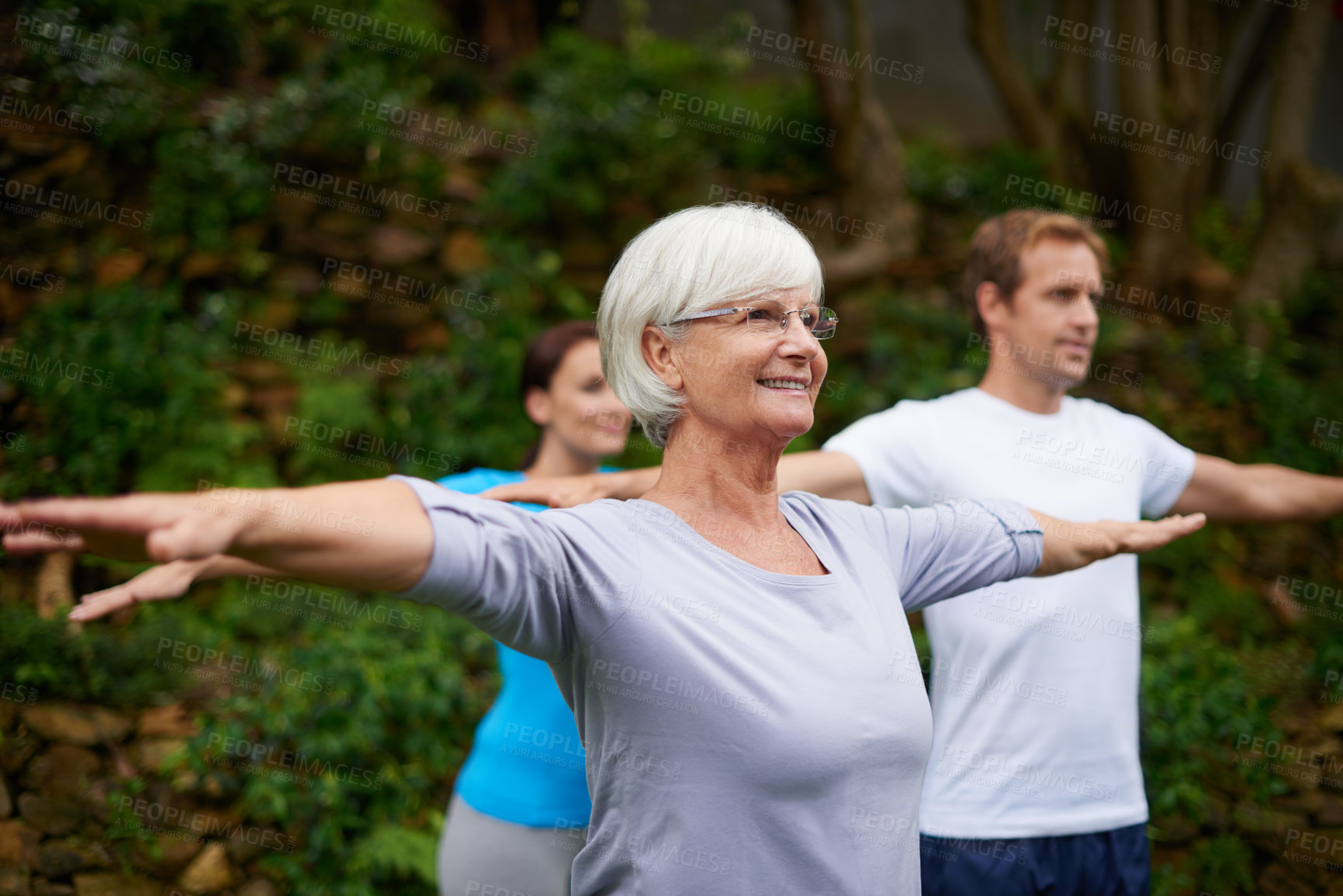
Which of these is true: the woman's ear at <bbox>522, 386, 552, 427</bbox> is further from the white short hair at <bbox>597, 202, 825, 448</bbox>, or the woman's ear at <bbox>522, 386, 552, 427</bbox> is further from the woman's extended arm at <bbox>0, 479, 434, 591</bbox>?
the woman's extended arm at <bbox>0, 479, 434, 591</bbox>

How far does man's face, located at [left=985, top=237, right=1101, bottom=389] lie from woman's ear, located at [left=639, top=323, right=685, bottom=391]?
111 centimetres

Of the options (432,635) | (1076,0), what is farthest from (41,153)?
(1076,0)

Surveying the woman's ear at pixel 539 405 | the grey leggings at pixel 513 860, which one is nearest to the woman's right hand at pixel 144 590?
the grey leggings at pixel 513 860

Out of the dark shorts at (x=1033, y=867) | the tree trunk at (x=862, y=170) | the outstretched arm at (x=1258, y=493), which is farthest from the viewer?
the tree trunk at (x=862, y=170)

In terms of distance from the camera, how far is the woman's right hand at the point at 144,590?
1.16 metres

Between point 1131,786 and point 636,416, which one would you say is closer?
point 636,416

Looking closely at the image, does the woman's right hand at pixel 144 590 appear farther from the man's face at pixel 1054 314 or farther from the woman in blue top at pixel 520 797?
the man's face at pixel 1054 314

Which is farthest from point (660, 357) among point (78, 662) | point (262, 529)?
point (78, 662)

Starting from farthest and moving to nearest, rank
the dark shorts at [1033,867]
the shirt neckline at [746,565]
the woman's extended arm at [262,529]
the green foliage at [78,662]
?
the green foliage at [78,662]
the dark shorts at [1033,867]
the shirt neckline at [746,565]
the woman's extended arm at [262,529]

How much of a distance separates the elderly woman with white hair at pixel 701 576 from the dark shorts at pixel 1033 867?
0.56 metres

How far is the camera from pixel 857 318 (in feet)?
20.2

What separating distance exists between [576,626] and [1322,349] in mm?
6984

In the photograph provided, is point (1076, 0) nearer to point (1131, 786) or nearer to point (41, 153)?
point (1131, 786)

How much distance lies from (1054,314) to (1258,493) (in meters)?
0.67
